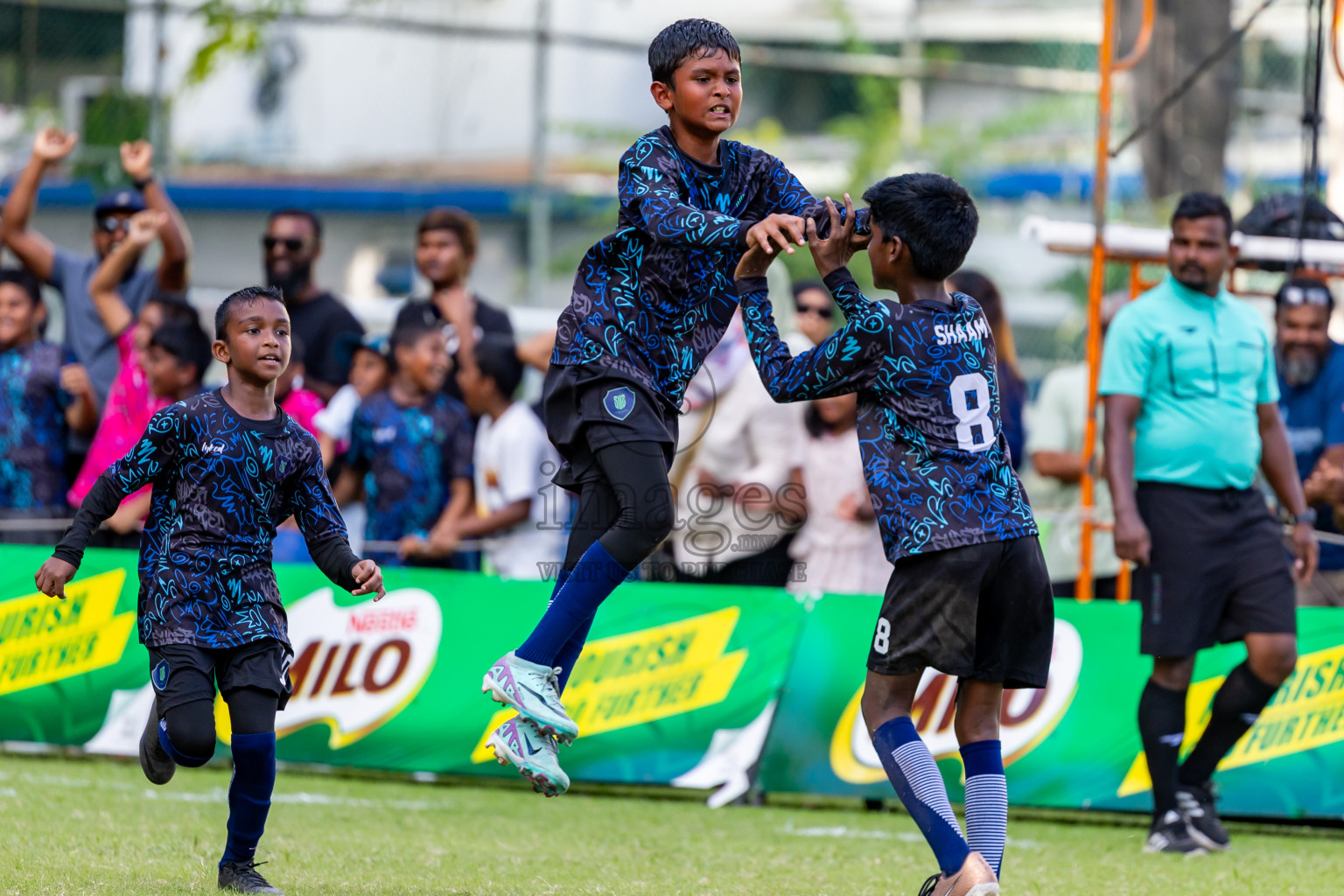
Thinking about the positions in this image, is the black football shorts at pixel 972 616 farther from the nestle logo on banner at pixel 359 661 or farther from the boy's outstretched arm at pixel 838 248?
the nestle logo on banner at pixel 359 661

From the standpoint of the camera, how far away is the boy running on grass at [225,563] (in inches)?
197

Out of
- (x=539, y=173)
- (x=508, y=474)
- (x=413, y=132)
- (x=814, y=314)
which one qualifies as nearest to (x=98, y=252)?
(x=508, y=474)

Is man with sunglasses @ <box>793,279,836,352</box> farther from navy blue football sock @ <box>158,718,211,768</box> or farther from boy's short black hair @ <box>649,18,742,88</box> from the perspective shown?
navy blue football sock @ <box>158,718,211,768</box>

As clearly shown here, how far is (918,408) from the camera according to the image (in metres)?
4.88

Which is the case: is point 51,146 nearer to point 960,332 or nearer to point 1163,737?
point 960,332

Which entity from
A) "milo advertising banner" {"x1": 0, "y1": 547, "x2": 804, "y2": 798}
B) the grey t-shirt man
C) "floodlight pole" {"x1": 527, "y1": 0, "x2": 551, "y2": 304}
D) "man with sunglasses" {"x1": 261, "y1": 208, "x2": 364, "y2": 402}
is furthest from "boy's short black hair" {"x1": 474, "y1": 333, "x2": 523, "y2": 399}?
"floodlight pole" {"x1": 527, "y1": 0, "x2": 551, "y2": 304}

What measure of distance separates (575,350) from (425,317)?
13.5 feet

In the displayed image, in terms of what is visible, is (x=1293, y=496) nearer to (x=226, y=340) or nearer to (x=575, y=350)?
(x=575, y=350)

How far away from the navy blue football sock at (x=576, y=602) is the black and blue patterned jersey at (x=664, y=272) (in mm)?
539

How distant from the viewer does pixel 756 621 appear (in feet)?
25.9

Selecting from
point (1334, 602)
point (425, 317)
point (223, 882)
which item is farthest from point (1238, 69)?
point (223, 882)

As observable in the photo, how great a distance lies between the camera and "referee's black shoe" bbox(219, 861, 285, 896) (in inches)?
195

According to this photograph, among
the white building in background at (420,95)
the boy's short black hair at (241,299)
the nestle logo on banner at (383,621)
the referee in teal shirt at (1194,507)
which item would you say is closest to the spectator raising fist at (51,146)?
the nestle logo on banner at (383,621)

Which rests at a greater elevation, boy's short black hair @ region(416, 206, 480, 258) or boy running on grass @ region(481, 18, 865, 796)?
boy's short black hair @ region(416, 206, 480, 258)
